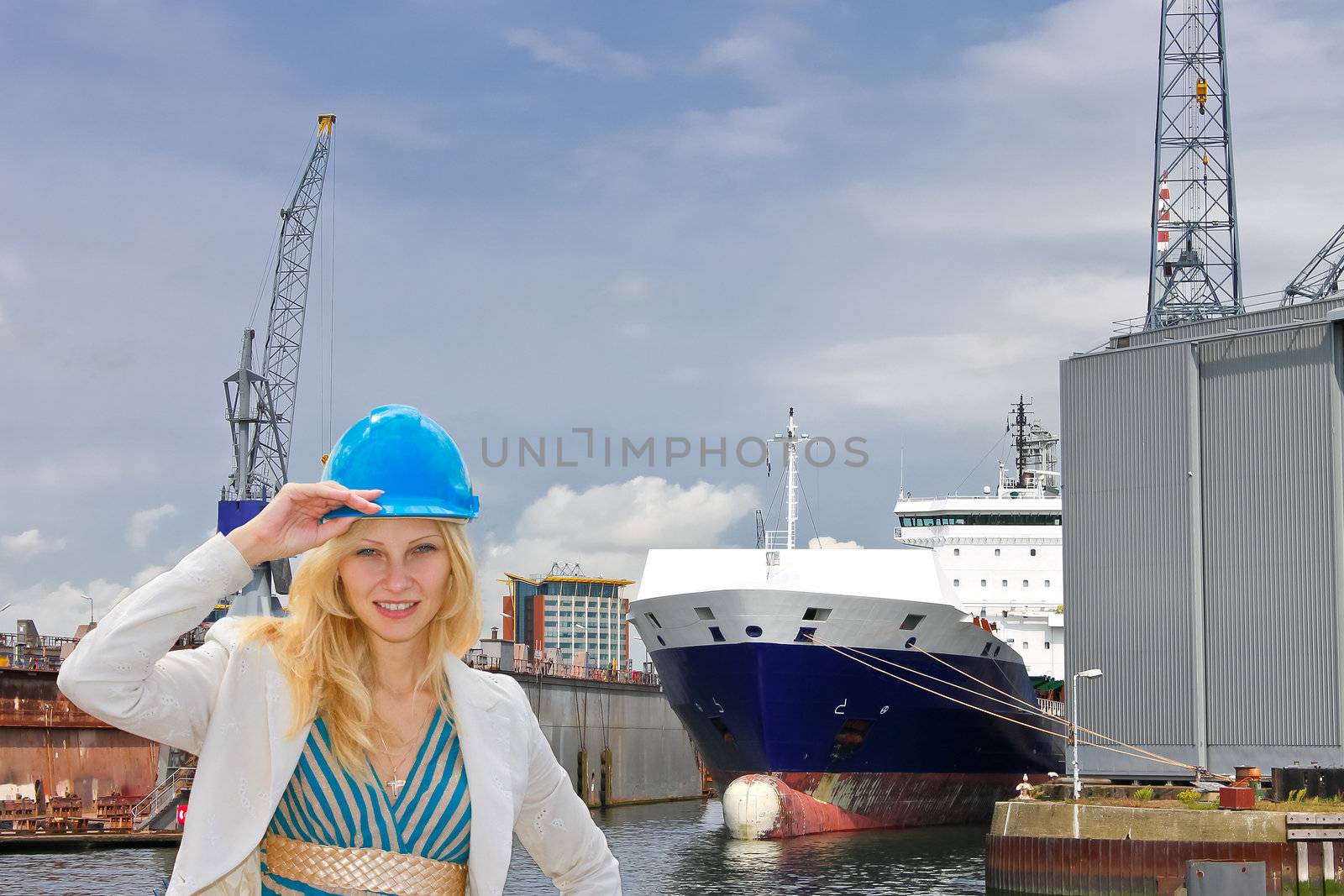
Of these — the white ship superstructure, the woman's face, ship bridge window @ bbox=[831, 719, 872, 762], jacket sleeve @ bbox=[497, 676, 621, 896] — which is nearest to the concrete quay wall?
ship bridge window @ bbox=[831, 719, 872, 762]

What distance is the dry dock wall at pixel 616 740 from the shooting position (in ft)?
171

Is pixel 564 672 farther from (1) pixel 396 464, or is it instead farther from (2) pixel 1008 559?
(1) pixel 396 464

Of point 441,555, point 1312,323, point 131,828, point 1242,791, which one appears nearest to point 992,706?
point 1312,323

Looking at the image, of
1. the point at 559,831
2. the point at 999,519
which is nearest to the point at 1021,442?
the point at 999,519

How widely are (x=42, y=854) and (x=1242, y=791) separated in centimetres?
2219

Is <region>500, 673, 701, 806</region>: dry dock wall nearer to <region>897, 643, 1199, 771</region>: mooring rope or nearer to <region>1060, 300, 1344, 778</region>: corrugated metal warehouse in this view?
<region>897, 643, 1199, 771</region>: mooring rope

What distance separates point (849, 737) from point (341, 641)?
32.8m

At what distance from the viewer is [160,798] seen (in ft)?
116

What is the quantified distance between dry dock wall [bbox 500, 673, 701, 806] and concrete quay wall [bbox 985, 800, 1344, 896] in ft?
91.6

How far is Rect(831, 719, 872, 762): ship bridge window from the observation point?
34.3m

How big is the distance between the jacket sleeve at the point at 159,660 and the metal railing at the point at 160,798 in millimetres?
33463

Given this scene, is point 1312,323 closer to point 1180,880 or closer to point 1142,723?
point 1142,723

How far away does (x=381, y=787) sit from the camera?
2578 mm

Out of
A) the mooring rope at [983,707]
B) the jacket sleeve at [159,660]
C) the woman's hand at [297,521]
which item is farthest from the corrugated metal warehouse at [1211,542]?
the jacket sleeve at [159,660]
